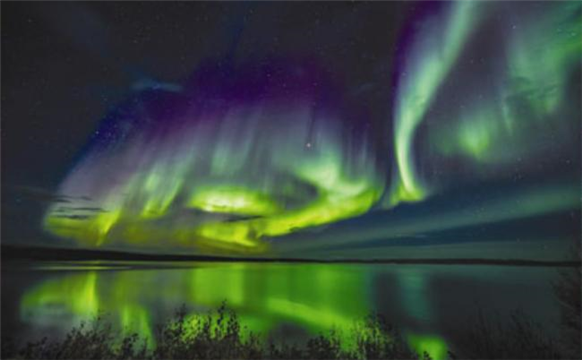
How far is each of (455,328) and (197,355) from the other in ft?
63.4

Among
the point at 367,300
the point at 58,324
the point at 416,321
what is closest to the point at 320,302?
the point at 367,300

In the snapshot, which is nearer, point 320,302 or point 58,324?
point 58,324

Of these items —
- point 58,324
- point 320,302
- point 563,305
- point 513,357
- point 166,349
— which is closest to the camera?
point 563,305

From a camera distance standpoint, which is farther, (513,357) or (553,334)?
(553,334)

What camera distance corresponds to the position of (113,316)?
78.6ft

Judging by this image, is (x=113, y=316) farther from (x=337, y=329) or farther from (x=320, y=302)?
(x=320, y=302)

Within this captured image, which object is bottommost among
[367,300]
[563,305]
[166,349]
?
[367,300]

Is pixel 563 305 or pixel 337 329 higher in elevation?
pixel 563 305

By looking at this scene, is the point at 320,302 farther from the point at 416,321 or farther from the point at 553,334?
the point at 553,334

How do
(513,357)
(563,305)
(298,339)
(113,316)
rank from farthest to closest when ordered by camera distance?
1. (113,316)
2. (298,339)
3. (513,357)
4. (563,305)

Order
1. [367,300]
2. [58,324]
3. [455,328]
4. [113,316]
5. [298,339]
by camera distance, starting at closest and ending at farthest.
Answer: [298,339]
[58,324]
[455,328]
[113,316]
[367,300]

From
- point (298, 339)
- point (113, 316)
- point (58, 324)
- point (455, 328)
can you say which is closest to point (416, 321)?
point (455, 328)

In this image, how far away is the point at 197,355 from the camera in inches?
399

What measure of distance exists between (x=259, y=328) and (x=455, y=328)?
45.3 ft
